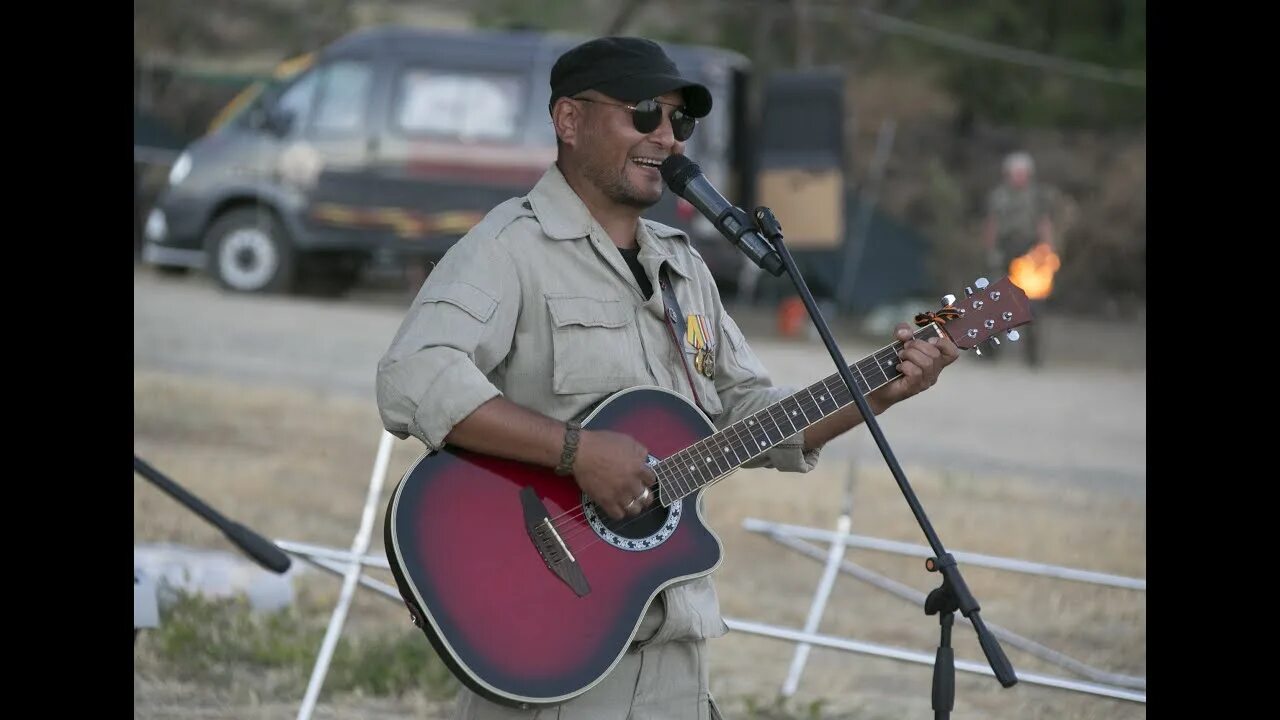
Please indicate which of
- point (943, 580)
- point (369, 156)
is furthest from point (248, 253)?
point (943, 580)

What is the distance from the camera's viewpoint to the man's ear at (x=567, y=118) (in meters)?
3.23

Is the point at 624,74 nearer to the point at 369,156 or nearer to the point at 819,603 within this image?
the point at 819,603

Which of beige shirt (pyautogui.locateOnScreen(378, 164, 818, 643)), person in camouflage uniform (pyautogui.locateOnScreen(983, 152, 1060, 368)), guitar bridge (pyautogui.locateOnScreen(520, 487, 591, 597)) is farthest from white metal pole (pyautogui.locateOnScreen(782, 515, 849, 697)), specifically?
person in camouflage uniform (pyautogui.locateOnScreen(983, 152, 1060, 368))

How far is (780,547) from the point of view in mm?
7660

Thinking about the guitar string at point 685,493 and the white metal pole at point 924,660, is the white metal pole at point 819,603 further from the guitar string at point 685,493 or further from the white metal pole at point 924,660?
the guitar string at point 685,493

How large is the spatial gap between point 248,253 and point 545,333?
10.6 meters

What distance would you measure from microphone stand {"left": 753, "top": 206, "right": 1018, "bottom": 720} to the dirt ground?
8.19ft

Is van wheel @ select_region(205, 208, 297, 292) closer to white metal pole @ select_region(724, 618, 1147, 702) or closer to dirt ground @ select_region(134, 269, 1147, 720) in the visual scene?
dirt ground @ select_region(134, 269, 1147, 720)

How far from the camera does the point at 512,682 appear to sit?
2.92m

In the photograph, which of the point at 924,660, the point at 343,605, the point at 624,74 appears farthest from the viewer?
the point at 343,605
